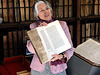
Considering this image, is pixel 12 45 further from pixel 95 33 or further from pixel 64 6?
pixel 95 33

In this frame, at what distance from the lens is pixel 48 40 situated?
1178mm

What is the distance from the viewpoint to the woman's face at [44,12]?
1280 millimetres

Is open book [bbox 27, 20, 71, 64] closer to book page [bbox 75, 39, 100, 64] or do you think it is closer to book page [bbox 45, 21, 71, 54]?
book page [bbox 45, 21, 71, 54]

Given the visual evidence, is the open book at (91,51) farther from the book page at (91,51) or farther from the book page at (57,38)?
the book page at (57,38)

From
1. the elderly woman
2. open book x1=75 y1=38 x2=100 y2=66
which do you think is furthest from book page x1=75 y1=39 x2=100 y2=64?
the elderly woman

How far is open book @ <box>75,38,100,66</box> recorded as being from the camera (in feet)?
4.97

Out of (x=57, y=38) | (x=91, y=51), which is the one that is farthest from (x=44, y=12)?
(x=91, y=51)

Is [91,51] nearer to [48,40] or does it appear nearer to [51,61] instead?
[51,61]

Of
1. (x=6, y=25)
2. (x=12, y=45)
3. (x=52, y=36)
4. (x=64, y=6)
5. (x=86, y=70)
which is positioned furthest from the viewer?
(x=64, y=6)

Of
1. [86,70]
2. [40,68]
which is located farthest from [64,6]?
[40,68]

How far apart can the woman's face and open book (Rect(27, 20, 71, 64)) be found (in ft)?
0.36

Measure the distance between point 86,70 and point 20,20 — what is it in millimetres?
1060

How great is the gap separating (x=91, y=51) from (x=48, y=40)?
582mm

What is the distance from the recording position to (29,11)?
220 cm
